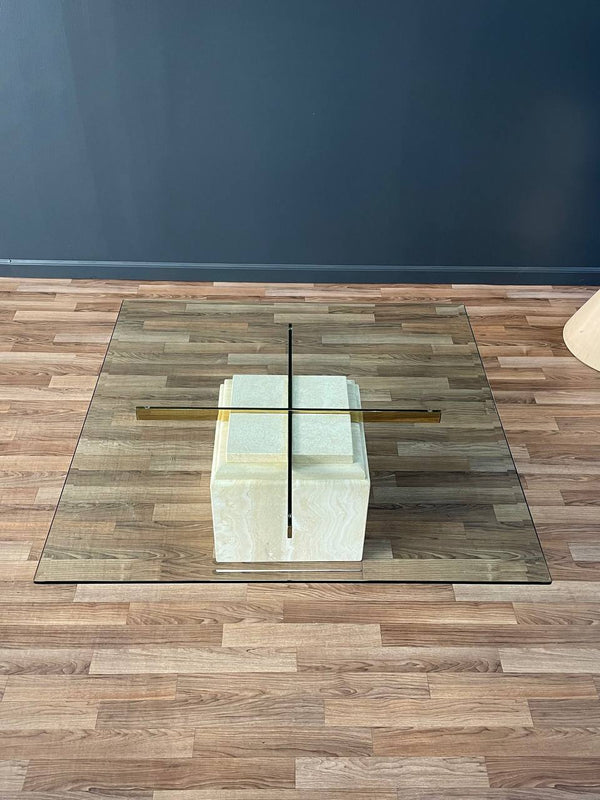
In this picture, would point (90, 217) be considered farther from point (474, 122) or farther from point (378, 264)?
point (474, 122)

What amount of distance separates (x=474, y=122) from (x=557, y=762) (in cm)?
209

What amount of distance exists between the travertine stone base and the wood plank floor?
0.25 metres

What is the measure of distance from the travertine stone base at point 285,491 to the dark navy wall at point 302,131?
145 centimetres

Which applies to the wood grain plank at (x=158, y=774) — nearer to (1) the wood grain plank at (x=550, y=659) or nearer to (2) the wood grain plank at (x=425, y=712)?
(2) the wood grain plank at (x=425, y=712)

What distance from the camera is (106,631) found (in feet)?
5.90

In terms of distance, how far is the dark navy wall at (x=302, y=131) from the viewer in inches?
101

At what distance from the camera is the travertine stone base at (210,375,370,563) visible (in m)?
1.63

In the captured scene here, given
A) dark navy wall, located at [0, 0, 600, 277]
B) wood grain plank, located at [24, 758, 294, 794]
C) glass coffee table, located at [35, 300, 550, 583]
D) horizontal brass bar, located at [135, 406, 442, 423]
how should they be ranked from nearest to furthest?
wood grain plank, located at [24, 758, 294, 794]
glass coffee table, located at [35, 300, 550, 583]
horizontal brass bar, located at [135, 406, 442, 423]
dark navy wall, located at [0, 0, 600, 277]

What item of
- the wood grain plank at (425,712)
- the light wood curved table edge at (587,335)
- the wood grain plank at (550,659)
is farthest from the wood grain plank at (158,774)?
the light wood curved table edge at (587,335)

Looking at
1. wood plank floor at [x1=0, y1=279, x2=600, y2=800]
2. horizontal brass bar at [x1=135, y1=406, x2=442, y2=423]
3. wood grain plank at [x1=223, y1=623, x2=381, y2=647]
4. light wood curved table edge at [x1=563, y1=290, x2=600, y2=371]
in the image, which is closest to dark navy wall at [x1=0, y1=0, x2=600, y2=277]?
light wood curved table edge at [x1=563, y1=290, x2=600, y2=371]

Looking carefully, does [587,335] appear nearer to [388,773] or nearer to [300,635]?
[300,635]

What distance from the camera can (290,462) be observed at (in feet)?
5.38

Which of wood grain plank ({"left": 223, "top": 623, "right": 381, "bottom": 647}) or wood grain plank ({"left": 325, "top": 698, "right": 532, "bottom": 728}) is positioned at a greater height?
wood grain plank ({"left": 223, "top": 623, "right": 381, "bottom": 647})

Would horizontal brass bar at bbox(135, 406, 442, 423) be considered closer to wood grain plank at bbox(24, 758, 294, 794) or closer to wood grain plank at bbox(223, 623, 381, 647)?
wood grain plank at bbox(223, 623, 381, 647)
